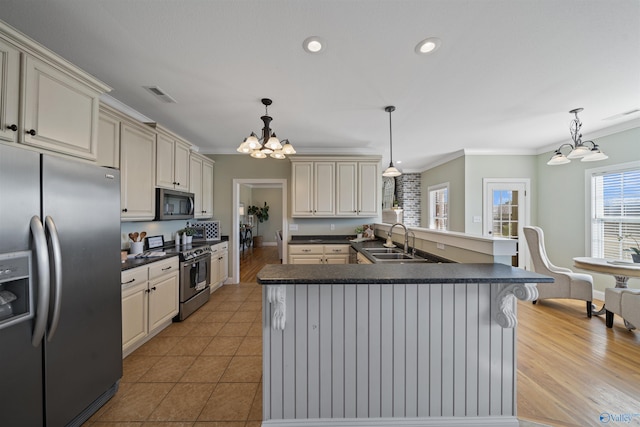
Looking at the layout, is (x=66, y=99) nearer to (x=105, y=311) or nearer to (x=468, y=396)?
(x=105, y=311)

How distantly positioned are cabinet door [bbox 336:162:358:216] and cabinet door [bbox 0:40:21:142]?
11.8 feet

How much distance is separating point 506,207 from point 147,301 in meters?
6.08

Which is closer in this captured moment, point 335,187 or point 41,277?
point 41,277

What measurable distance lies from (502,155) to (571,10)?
3960 mm

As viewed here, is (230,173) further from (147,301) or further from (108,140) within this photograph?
(147,301)

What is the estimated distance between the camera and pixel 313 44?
1712 millimetres

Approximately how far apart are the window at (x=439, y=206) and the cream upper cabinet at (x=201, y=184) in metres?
5.09

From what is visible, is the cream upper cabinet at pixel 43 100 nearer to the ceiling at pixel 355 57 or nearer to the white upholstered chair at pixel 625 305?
the ceiling at pixel 355 57

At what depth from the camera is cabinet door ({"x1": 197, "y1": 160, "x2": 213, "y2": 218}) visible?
413cm

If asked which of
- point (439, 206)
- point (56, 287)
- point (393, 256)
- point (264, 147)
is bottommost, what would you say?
point (393, 256)

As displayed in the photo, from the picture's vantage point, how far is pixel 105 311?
1634mm

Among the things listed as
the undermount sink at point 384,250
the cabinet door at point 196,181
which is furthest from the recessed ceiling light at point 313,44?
the cabinet door at point 196,181

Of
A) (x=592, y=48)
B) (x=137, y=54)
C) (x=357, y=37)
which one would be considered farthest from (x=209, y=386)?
(x=592, y=48)

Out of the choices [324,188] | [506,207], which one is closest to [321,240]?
[324,188]
